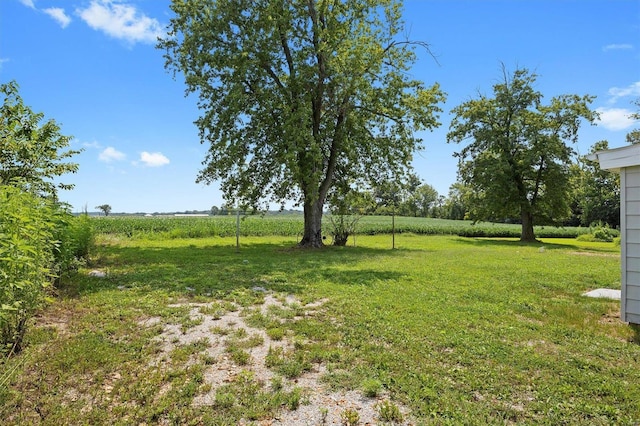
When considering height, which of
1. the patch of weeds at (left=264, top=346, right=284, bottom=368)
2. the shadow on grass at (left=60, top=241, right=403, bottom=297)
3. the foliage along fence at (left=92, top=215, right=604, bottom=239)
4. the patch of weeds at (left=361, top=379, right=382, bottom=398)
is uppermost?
the foliage along fence at (left=92, top=215, right=604, bottom=239)

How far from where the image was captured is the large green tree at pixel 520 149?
73.5 feet

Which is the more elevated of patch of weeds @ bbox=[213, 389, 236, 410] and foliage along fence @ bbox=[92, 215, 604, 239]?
foliage along fence @ bbox=[92, 215, 604, 239]

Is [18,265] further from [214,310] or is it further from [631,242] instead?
[631,242]

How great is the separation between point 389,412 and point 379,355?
3.33 ft

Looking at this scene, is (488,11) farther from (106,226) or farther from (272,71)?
(106,226)

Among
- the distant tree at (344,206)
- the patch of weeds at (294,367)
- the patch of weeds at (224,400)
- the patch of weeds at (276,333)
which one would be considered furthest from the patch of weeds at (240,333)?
the distant tree at (344,206)

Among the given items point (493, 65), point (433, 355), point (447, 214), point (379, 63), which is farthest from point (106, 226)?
point (447, 214)

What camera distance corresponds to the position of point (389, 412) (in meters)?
2.62

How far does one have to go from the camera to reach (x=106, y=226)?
822 inches

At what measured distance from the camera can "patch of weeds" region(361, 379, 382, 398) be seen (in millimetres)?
2895

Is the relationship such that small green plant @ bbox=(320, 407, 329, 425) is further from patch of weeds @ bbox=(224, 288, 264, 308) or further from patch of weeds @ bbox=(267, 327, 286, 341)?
patch of weeds @ bbox=(224, 288, 264, 308)

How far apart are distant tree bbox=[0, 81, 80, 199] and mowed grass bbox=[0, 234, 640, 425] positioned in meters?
3.86

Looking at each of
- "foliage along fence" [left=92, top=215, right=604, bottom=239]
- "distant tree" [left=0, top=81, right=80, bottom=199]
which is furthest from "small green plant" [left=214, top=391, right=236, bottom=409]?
"foliage along fence" [left=92, top=215, right=604, bottom=239]

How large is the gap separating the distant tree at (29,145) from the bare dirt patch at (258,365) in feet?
21.6
